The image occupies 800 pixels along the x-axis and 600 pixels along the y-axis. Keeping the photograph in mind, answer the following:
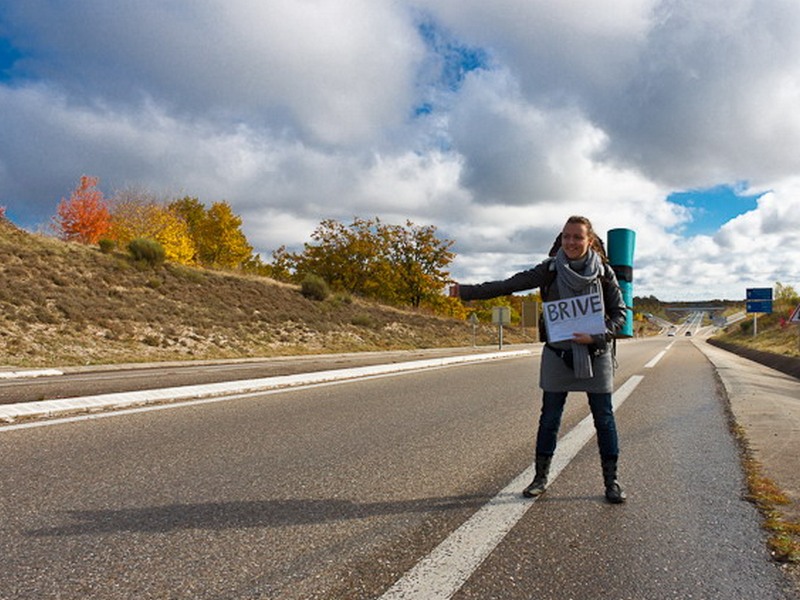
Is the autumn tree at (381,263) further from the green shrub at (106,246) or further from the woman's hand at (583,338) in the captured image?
the woman's hand at (583,338)

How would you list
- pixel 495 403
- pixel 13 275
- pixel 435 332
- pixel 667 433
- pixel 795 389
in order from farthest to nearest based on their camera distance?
1. pixel 435 332
2. pixel 13 275
3. pixel 795 389
4. pixel 495 403
5. pixel 667 433

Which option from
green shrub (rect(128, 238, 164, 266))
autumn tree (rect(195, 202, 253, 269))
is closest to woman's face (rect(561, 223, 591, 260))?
green shrub (rect(128, 238, 164, 266))

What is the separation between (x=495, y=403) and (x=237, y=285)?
34.9 m

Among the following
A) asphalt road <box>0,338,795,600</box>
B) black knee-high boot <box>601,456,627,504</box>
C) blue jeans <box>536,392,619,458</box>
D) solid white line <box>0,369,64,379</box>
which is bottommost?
solid white line <box>0,369,64,379</box>

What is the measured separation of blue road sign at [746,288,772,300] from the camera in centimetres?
4297

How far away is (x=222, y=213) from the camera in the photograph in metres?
59.9

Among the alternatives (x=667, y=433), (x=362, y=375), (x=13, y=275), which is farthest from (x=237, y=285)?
(x=667, y=433)

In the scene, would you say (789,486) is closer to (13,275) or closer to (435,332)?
(13,275)

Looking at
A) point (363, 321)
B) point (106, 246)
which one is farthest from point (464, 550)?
point (363, 321)

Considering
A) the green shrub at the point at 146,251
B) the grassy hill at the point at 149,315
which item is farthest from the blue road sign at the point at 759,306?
the green shrub at the point at 146,251

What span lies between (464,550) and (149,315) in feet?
97.2

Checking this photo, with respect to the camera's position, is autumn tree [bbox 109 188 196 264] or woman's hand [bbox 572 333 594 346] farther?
autumn tree [bbox 109 188 196 264]

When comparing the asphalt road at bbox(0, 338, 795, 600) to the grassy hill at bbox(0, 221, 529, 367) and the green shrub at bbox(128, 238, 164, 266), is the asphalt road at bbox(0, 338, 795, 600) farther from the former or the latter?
the green shrub at bbox(128, 238, 164, 266)

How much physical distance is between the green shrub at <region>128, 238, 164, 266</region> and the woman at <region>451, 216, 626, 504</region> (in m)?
36.4
